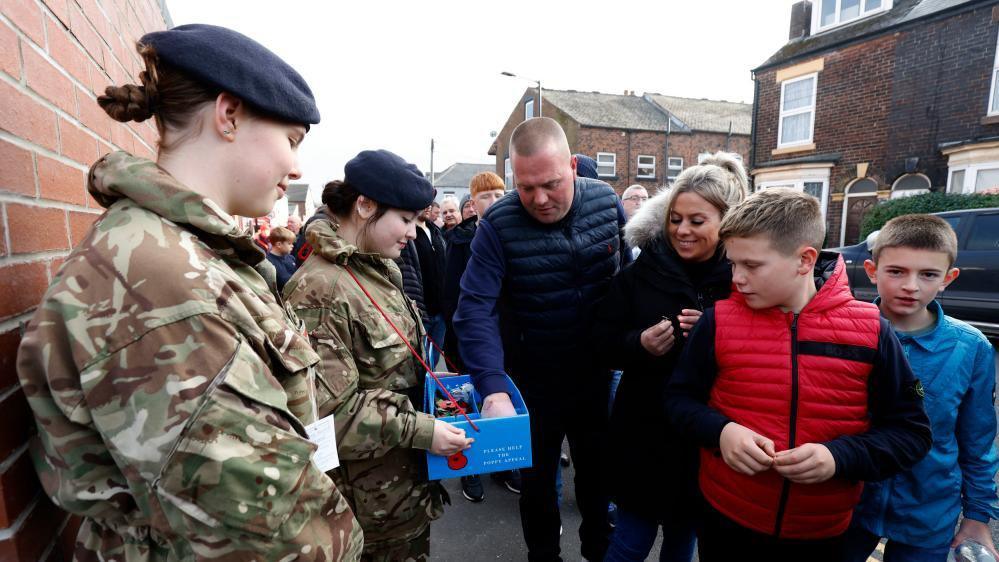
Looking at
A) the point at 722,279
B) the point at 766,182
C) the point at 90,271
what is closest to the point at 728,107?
the point at 766,182

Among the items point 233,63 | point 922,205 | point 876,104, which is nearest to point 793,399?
point 233,63

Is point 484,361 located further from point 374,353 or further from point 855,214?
point 855,214

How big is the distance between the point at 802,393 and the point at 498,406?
114 centimetres

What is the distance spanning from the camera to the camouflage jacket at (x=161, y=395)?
2.58 ft

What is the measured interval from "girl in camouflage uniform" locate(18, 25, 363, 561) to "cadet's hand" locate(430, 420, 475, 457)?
67 cm

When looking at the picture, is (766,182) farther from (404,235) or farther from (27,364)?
(27,364)

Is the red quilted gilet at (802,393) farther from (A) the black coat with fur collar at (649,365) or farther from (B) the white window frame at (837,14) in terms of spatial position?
(B) the white window frame at (837,14)

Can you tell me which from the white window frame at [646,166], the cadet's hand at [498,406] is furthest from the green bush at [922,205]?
the white window frame at [646,166]

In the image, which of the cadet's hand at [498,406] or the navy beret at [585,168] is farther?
the navy beret at [585,168]

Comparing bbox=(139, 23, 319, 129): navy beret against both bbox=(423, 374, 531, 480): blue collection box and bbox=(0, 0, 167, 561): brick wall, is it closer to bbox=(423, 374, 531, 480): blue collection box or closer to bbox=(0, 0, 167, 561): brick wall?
bbox=(0, 0, 167, 561): brick wall

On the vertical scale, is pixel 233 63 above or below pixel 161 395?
above

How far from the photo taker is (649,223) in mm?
2320

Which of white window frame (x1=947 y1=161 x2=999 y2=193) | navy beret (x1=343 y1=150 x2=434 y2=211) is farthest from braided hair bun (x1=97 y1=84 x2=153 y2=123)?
white window frame (x1=947 y1=161 x2=999 y2=193)

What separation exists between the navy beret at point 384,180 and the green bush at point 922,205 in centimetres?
1226
